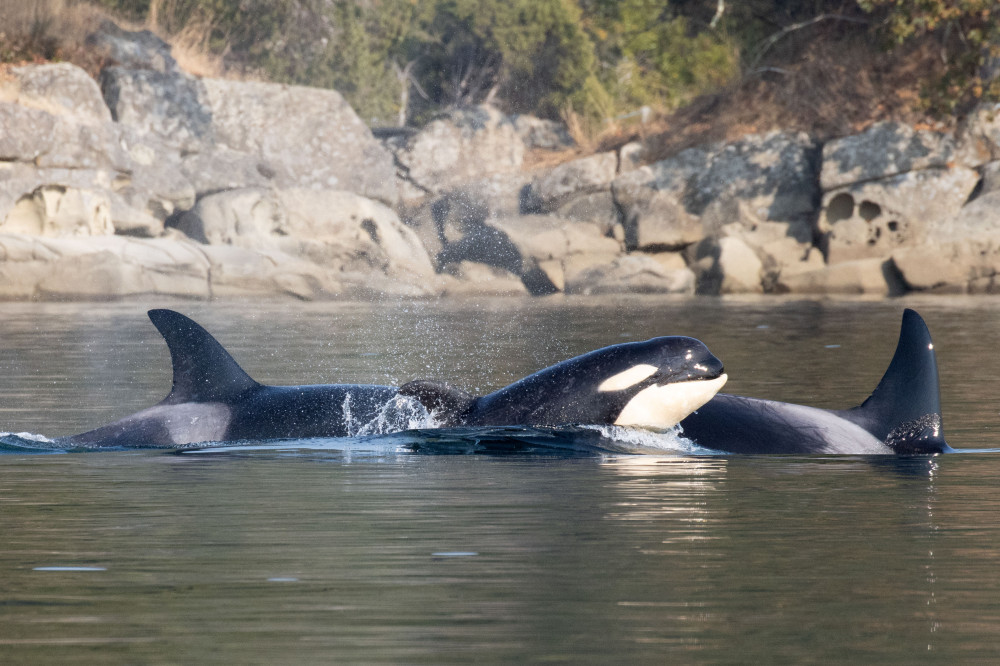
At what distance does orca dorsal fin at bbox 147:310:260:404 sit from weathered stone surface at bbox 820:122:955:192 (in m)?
26.1

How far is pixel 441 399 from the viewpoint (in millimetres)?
7461

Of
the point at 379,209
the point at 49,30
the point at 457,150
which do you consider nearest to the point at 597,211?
the point at 379,209

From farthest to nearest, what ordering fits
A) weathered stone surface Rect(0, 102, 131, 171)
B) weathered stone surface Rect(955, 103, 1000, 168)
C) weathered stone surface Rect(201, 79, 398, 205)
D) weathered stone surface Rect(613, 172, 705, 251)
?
weathered stone surface Rect(201, 79, 398, 205) → weathered stone surface Rect(613, 172, 705, 251) → weathered stone surface Rect(955, 103, 1000, 168) → weathered stone surface Rect(0, 102, 131, 171)

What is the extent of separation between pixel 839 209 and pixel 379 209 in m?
10.9

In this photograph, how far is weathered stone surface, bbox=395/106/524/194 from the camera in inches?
1679

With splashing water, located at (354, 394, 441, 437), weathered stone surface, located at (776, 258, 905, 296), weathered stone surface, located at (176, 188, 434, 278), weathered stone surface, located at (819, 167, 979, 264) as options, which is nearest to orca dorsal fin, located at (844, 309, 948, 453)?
splashing water, located at (354, 394, 441, 437)

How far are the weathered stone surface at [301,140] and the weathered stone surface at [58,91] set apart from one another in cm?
528

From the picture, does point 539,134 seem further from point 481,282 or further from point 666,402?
point 666,402

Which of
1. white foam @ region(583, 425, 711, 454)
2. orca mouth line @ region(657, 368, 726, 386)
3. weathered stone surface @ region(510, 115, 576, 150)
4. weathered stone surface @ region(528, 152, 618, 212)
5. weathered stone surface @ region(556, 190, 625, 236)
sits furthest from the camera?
weathered stone surface @ region(510, 115, 576, 150)

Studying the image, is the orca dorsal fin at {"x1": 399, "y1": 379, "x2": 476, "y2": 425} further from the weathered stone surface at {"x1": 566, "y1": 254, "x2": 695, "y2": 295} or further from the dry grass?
the dry grass

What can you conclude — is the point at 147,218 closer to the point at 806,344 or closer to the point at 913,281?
the point at 913,281

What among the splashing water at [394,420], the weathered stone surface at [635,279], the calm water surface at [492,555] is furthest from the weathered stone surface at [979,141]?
the splashing water at [394,420]

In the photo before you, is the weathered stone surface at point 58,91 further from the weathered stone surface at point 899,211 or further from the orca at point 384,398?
the orca at point 384,398

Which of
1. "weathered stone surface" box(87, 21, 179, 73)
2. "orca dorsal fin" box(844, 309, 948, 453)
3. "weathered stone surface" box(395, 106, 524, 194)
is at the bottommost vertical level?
"orca dorsal fin" box(844, 309, 948, 453)
